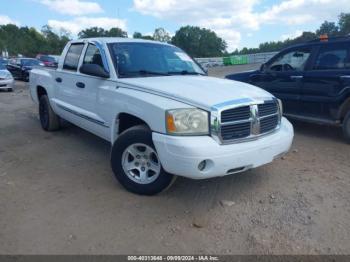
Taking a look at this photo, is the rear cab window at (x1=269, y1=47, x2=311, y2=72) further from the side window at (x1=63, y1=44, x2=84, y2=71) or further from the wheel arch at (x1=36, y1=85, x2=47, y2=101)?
the wheel arch at (x1=36, y1=85, x2=47, y2=101)

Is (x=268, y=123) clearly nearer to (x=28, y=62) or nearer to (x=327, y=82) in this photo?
(x=327, y=82)

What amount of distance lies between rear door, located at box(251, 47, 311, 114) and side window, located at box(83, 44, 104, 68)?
381 cm

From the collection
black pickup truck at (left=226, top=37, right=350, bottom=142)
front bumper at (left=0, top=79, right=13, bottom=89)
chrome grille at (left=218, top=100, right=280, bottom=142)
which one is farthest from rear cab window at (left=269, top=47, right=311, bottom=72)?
front bumper at (left=0, top=79, right=13, bottom=89)

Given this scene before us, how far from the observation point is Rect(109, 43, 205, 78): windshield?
4809 mm

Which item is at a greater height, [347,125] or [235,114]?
[235,114]

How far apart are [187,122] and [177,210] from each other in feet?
3.17

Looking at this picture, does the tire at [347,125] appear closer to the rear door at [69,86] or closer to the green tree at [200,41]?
the rear door at [69,86]

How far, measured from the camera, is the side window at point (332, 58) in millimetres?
6172

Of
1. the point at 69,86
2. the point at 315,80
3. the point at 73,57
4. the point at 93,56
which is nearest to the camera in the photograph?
the point at 93,56


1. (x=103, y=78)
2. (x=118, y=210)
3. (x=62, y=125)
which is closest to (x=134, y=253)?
(x=118, y=210)

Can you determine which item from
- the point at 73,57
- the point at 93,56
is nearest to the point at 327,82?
the point at 93,56

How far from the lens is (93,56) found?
17.4 feet

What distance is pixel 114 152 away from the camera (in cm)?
427

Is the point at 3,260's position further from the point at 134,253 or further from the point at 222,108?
the point at 222,108
